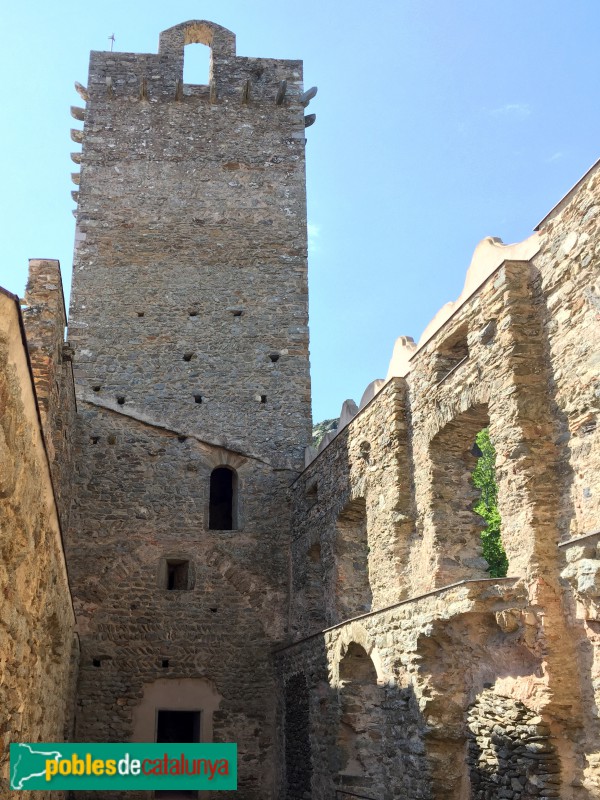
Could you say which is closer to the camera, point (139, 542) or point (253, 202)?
point (139, 542)

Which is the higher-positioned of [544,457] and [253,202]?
[253,202]

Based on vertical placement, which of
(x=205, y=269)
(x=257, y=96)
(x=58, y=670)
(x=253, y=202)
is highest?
(x=257, y=96)

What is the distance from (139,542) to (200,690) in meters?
2.24

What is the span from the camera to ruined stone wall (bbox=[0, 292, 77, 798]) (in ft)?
12.5

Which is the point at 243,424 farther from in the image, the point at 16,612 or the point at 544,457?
the point at 16,612

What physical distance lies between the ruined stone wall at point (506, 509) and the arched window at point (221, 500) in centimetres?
477

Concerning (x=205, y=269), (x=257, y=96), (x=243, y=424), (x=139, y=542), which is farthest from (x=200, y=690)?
(x=257, y=96)

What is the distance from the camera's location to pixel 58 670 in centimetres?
719

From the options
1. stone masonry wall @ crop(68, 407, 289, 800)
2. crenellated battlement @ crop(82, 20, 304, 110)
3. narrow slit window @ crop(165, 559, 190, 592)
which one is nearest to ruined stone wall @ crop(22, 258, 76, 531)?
stone masonry wall @ crop(68, 407, 289, 800)

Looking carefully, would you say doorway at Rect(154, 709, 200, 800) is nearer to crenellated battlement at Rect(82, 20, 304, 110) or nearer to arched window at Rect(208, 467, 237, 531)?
arched window at Rect(208, 467, 237, 531)

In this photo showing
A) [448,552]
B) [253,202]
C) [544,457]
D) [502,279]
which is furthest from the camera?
[253,202]

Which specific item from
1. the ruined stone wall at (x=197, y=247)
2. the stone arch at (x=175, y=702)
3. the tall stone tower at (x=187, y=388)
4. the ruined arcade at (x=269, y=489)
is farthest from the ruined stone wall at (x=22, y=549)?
the ruined stone wall at (x=197, y=247)

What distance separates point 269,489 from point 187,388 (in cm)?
209

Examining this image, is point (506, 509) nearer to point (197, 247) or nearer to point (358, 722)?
point (358, 722)
